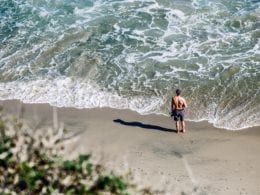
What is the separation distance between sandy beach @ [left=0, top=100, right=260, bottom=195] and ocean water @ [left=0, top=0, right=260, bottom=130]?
0.60 meters

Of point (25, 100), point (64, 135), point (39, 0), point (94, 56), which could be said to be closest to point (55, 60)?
point (94, 56)

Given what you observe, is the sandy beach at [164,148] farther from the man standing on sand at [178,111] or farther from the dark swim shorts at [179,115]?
the dark swim shorts at [179,115]

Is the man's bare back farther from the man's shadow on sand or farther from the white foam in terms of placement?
the white foam

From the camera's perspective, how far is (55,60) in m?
17.8

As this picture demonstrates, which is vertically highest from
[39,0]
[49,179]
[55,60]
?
[39,0]

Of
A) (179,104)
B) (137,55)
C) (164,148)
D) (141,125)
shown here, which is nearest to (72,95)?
(141,125)

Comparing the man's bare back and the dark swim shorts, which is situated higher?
the man's bare back

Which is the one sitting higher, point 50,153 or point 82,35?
point 82,35

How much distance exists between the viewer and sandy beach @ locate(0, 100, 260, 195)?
418 inches

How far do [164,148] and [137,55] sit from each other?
18.9ft

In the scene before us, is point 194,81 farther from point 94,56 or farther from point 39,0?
point 39,0

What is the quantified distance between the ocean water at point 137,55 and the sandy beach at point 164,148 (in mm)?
605

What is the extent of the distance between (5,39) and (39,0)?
3949 mm

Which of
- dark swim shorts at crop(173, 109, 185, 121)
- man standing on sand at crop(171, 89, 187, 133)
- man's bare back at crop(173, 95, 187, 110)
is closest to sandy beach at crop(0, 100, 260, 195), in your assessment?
man standing on sand at crop(171, 89, 187, 133)
